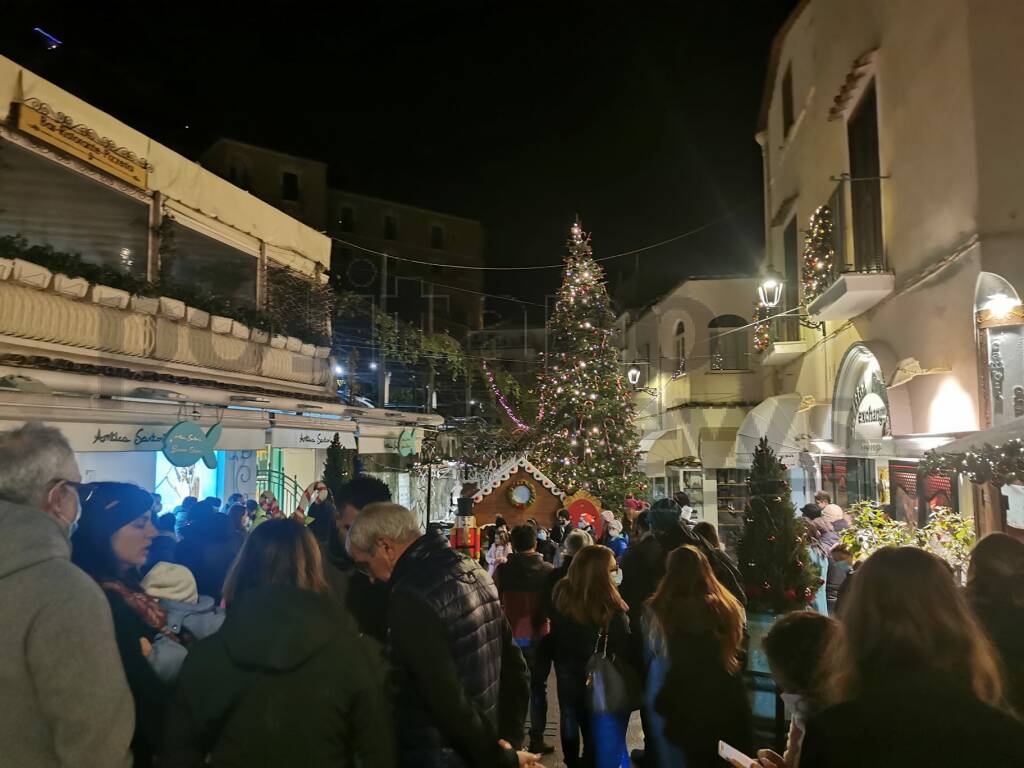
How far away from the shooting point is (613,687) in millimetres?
4719

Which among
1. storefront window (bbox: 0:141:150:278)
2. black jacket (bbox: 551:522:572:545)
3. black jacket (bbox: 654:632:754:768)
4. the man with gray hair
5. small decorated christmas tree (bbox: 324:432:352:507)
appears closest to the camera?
the man with gray hair

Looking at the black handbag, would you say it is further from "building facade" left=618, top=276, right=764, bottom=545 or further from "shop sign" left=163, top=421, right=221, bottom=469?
"building facade" left=618, top=276, right=764, bottom=545

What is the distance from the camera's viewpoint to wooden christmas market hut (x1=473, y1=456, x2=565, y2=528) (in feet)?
55.7

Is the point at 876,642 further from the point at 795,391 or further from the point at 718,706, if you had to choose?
the point at 795,391

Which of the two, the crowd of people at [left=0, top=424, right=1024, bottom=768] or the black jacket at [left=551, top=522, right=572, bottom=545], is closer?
the crowd of people at [left=0, top=424, right=1024, bottom=768]

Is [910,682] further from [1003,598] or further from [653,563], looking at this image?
[653,563]

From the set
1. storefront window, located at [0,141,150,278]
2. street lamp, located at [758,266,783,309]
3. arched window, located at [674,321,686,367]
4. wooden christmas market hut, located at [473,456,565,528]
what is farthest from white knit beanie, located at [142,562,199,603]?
arched window, located at [674,321,686,367]

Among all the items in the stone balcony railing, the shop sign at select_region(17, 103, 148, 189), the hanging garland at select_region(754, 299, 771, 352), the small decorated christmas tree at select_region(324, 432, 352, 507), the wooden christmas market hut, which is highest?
the shop sign at select_region(17, 103, 148, 189)

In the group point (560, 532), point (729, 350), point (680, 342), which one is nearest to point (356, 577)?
point (560, 532)

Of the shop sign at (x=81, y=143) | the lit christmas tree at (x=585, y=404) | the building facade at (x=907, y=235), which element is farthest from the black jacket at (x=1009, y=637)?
the lit christmas tree at (x=585, y=404)

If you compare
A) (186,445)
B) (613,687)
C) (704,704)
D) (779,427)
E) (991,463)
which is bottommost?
(613,687)

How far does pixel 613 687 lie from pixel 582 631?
31.2 inches

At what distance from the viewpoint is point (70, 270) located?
1060 centimetres

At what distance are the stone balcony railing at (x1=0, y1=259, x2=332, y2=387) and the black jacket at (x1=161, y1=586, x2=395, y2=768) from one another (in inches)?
350
